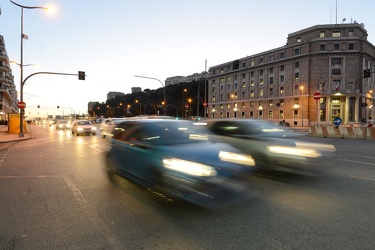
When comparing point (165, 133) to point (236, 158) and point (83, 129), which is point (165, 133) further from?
point (83, 129)

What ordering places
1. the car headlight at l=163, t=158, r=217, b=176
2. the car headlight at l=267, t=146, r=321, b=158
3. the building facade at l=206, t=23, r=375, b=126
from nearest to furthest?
the car headlight at l=163, t=158, r=217, b=176
the car headlight at l=267, t=146, r=321, b=158
the building facade at l=206, t=23, r=375, b=126

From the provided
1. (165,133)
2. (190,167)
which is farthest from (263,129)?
(190,167)

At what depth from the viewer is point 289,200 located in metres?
5.41

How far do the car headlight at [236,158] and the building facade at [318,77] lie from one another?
5362cm

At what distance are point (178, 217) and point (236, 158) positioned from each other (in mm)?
2462

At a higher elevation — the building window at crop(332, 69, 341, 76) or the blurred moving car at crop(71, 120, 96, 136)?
the building window at crop(332, 69, 341, 76)

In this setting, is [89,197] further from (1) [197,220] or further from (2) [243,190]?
(2) [243,190]

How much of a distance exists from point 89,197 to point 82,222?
4.58ft

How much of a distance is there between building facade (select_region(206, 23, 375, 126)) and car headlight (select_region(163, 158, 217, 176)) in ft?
186

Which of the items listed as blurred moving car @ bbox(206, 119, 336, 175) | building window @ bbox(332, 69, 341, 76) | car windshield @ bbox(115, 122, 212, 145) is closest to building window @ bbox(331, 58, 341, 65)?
building window @ bbox(332, 69, 341, 76)

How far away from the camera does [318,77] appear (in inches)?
2518

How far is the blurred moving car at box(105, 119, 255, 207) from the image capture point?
4785 millimetres

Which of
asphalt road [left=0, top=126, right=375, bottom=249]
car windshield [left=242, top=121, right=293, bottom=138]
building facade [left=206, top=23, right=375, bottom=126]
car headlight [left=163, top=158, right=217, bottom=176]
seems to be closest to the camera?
asphalt road [left=0, top=126, right=375, bottom=249]

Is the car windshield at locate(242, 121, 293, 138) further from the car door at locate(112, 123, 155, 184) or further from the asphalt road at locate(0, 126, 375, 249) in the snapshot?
A: the car door at locate(112, 123, 155, 184)
